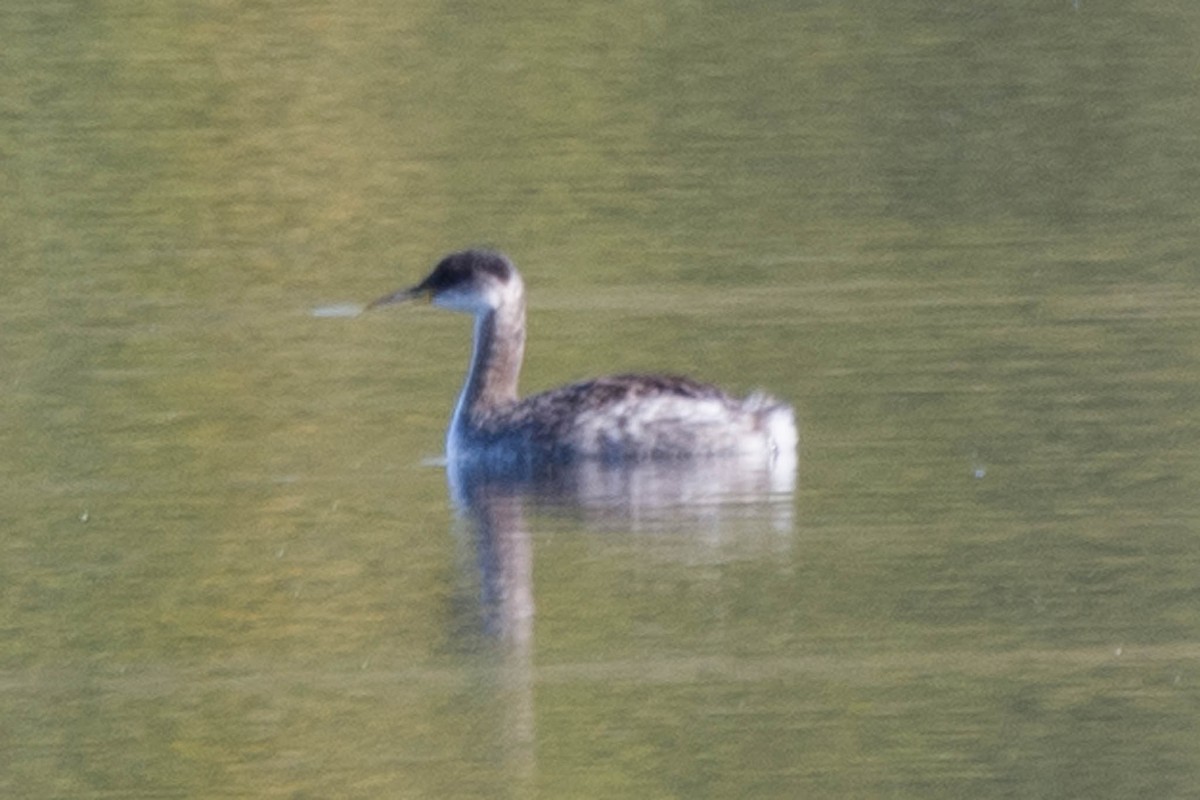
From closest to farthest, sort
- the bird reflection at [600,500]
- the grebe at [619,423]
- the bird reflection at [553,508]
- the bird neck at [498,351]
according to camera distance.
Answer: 1. the bird reflection at [553,508]
2. the bird reflection at [600,500]
3. the grebe at [619,423]
4. the bird neck at [498,351]

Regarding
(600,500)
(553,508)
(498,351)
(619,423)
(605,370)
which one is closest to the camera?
(553,508)

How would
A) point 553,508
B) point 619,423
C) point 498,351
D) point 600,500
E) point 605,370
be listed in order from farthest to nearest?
point 605,370
point 498,351
point 619,423
point 600,500
point 553,508

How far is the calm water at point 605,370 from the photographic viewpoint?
9242 mm

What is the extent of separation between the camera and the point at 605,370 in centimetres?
1504

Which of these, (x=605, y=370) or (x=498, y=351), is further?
(x=605, y=370)

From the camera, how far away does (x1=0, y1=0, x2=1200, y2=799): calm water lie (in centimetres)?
924

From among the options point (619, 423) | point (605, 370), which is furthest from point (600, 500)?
point (605, 370)

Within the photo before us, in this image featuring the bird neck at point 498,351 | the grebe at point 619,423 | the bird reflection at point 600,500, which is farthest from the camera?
the bird neck at point 498,351

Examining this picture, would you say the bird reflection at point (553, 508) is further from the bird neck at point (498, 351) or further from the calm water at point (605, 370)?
the bird neck at point (498, 351)

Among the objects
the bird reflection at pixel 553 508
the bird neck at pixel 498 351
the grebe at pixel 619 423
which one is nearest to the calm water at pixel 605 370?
the bird reflection at pixel 553 508

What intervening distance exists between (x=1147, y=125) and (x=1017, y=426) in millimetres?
7746

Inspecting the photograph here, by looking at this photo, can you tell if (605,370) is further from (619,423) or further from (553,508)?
(553,508)

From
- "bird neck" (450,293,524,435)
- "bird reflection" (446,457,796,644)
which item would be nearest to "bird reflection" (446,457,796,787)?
"bird reflection" (446,457,796,644)

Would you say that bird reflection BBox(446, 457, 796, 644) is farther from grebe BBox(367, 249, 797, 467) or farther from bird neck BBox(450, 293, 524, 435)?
bird neck BBox(450, 293, 524, 435)
